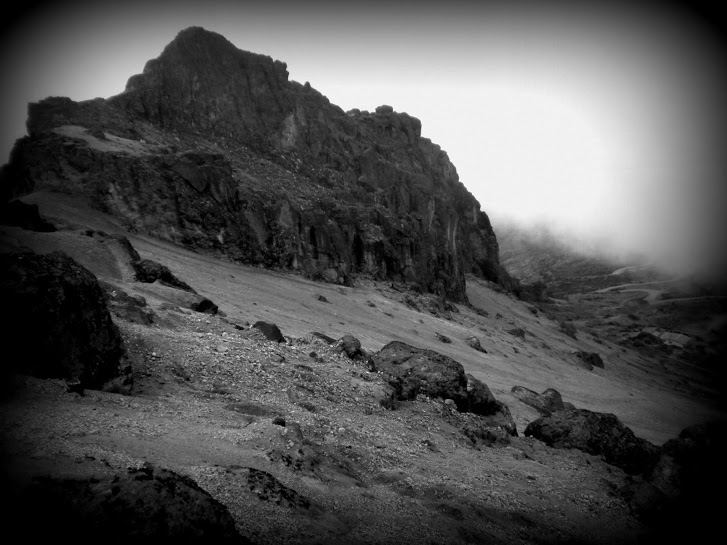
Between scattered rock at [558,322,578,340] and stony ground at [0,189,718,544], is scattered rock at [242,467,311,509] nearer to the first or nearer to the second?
stony ground at [0,189,718,544]

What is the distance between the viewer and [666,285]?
17812 centimetres

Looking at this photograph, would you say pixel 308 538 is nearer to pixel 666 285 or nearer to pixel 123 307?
pixel 123 307

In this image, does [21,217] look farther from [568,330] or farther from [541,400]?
[568,330]

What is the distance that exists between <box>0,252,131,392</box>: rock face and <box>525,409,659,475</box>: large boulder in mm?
14664

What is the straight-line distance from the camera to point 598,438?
1403cm

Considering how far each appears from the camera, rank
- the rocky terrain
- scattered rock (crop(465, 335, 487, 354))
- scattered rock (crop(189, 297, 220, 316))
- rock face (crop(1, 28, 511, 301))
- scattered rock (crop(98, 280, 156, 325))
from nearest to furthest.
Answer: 1. the rocky terrain
2. scattered rock (crop(98, 280, 156, 325))
3. scattered rock (crop(189, 297, 220, 316))
4. rock face (crop(1, 28, 511, 301))
5. scattered rock (crop(465, 335, 487, 354))

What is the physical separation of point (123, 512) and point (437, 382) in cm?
1287

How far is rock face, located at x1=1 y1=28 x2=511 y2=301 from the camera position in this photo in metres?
42.0

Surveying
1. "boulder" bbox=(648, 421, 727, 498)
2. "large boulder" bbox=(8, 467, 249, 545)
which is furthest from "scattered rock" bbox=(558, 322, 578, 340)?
"large boulder" bbox=(8, 467, 249, 545)

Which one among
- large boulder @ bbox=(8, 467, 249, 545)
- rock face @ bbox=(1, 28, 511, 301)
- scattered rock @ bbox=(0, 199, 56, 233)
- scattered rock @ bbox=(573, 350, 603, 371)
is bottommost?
scattered rock @ bbox=(573, 350, 603, 371)

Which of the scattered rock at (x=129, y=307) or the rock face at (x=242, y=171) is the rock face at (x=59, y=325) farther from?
the rock face at (x=242, y=171)

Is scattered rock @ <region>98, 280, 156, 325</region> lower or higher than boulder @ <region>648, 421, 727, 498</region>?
lower

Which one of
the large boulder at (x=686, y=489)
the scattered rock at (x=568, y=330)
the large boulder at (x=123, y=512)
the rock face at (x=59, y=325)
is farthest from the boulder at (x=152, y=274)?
the scattered rock at (x=568, y=330)

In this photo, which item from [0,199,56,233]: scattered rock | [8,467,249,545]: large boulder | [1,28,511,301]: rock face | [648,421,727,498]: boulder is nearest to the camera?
[8,467,249,545]: large boulder
